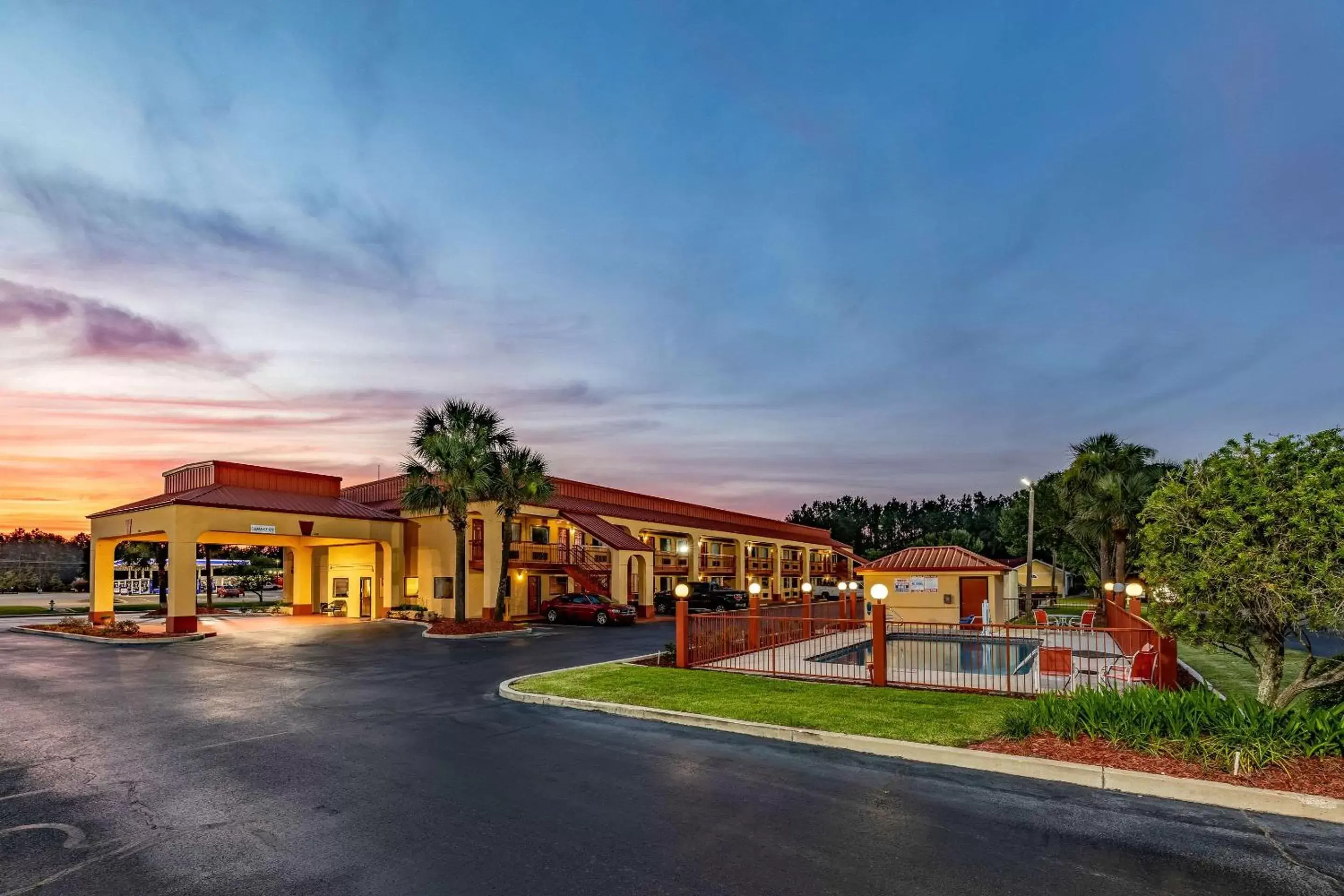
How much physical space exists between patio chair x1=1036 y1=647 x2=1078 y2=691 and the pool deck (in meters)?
0.06

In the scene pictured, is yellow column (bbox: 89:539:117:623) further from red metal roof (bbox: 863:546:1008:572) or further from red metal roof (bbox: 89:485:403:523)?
red metal roof (bbox: 863:546:1008:572)

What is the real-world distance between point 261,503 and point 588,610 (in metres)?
15.3

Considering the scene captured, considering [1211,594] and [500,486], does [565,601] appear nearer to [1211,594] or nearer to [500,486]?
[500,486]

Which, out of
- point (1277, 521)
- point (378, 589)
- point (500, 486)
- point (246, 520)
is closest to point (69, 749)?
point (1277, 521)

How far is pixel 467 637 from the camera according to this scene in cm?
2720

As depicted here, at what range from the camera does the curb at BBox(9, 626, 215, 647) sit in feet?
84.0

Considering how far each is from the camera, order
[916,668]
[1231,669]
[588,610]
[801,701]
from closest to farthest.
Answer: [801,701], [1231,669], [916,668], [588,610]

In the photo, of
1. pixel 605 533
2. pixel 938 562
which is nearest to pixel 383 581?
pixel 605 533

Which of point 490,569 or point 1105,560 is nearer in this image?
point 490,569

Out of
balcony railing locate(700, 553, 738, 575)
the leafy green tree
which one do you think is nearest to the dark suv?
balcony railing locate(700, 553, 738, 575)

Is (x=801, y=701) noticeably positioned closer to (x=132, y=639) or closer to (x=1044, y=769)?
(x=1044, y=769)

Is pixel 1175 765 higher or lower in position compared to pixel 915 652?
higher

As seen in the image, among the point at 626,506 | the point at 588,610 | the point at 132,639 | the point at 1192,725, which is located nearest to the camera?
the point at 1192,725

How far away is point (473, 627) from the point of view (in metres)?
28.9
